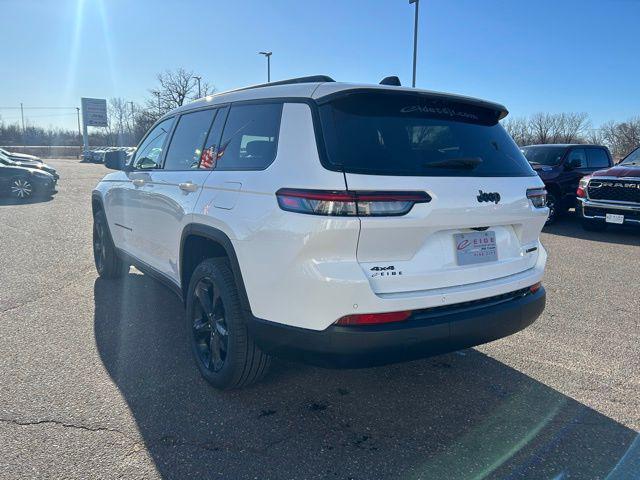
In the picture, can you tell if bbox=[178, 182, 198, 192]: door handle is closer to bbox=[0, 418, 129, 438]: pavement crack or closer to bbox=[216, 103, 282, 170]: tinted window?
bbox=[216, 103, 282, 170]: tinted window

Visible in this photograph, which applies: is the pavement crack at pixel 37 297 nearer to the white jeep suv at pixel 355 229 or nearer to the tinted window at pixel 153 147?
the tinted window at pixel 153 147

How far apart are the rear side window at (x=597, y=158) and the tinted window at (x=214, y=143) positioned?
35.5 feet

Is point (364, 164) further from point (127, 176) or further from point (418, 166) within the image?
point (127, 176)

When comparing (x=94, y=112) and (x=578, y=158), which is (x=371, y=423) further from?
(x=94, y=112)

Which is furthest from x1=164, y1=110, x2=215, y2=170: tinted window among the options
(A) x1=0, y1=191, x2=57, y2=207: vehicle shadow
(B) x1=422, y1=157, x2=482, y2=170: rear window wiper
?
(A) x1=0, y1=191, x2=57, y2=207: vehicle shadow

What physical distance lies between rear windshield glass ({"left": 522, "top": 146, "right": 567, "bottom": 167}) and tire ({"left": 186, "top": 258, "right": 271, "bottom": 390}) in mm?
10013

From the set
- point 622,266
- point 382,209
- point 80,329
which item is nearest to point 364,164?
point 382,209

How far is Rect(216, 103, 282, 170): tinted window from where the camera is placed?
276cm

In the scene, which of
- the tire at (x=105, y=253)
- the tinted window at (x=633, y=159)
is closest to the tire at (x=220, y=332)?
the tire at (x=105, y=253)

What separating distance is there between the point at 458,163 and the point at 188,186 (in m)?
1.80

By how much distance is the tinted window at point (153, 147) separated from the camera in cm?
434

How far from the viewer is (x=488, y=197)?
270cm

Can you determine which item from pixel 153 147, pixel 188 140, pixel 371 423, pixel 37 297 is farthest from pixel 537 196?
pixel 37 297

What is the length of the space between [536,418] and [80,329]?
359cm
